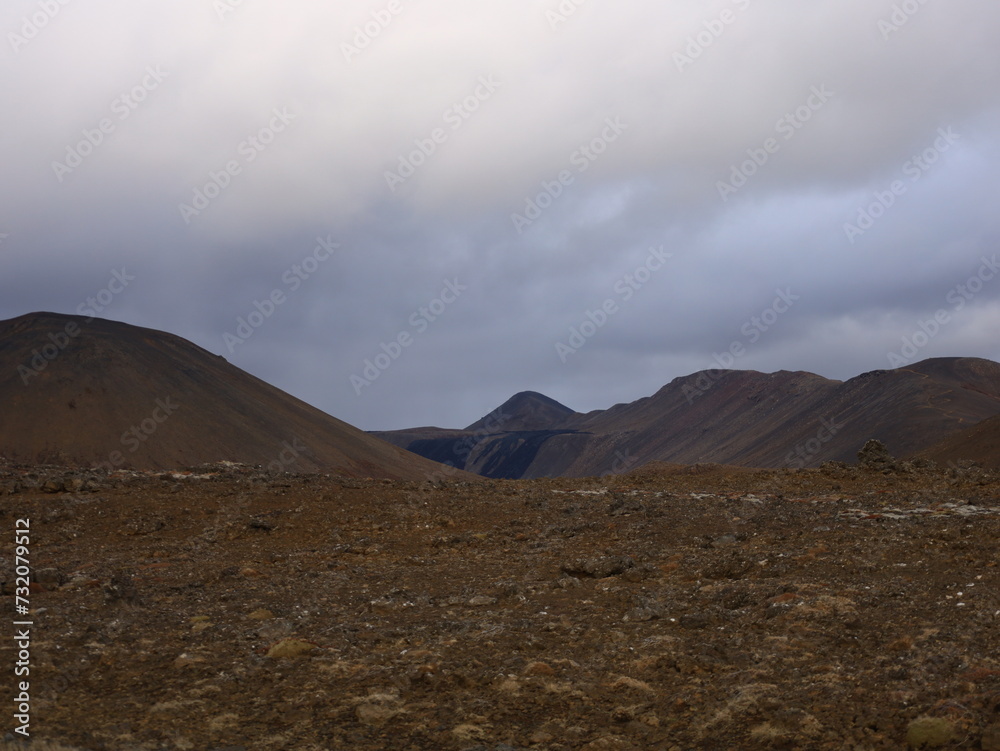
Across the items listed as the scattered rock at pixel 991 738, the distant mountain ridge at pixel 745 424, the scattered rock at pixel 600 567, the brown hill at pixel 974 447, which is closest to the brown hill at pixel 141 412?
the brown hill at pixel 974 447

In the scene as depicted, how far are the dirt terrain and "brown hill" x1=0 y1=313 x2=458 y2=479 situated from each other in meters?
37.7

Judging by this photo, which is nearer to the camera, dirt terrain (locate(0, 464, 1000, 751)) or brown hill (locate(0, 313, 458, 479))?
dirt terrain (locate(0, 464, 1000, 751))

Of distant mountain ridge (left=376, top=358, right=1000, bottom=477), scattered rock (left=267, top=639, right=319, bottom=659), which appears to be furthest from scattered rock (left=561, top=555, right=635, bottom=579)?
distant mountain ridge (left=376, top=358, right=1000, bottom=477)

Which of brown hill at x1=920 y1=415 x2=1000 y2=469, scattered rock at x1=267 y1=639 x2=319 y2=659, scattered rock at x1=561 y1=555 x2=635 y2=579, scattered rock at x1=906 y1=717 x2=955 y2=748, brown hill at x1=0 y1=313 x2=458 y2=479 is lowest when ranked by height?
scattered rock at x1=906 y1=717 x2=955 y2=748

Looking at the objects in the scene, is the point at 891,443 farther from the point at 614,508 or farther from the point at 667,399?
the point at 667,399

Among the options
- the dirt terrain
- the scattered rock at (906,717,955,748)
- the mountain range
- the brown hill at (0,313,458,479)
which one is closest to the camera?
the scattered rock at (906,717,955,748)

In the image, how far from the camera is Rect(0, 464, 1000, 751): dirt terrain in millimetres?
5777

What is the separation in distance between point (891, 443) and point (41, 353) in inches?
2615

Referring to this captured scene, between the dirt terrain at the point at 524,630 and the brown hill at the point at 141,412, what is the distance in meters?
37.7

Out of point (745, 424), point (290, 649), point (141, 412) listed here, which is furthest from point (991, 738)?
point (745, 424)

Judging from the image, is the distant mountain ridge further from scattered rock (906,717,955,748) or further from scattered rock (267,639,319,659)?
scattered rock (267,639,319,659)

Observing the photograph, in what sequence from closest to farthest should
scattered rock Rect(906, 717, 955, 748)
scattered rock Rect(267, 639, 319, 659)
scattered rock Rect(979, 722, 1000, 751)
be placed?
scattered rock Rect(979, 722, 1000, 751)
scattered rock Rect(906, 717, 955, 748)
scattered rock Rect(267, 639, 319, 659)

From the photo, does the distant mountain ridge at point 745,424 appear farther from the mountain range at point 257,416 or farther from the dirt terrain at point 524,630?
the dirt terrain at point 524,630

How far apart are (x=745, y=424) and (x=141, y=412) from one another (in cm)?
7648
